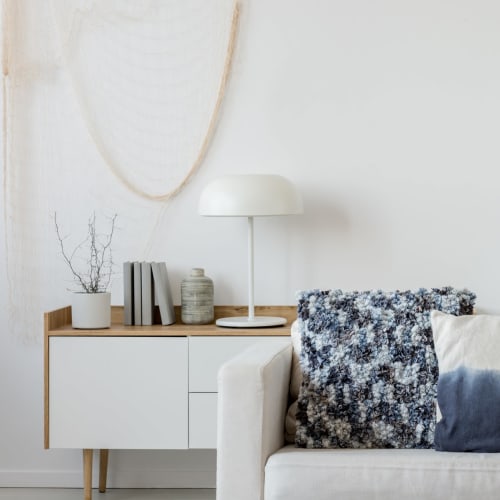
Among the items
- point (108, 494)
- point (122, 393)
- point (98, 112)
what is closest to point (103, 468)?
point (108, 494)

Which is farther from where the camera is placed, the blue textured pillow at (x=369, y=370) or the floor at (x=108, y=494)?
the floor at (x=108, y=494)

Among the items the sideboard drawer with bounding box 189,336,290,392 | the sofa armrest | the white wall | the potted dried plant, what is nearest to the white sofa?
the sofa armrest

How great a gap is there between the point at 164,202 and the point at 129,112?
0.37 metres

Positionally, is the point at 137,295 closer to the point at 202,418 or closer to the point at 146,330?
the point at 146,330

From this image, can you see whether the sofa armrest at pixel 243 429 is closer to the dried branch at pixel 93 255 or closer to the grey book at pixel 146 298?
the grey book at pixel 146 298

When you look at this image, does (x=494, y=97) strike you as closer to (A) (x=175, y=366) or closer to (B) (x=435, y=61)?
(B) (x=435, y=61)

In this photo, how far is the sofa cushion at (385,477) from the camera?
7.27ft

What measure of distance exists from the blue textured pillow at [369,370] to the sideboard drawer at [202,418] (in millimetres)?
748

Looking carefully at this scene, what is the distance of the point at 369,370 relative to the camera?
252 centimetres

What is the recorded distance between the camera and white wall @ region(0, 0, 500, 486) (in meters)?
3.50

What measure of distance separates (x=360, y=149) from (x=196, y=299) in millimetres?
846

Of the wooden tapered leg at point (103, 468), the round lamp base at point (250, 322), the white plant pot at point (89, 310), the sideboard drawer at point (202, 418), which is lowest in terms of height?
the wooden tapered leg at point (103, 468)

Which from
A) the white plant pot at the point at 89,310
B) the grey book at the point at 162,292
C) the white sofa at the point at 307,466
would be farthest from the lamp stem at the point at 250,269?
the white sofa at the point at 307,466

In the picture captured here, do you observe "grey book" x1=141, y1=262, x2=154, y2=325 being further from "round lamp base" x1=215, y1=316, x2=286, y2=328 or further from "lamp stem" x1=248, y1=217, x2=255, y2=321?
"lamp stem" x1=248, y1=217, x2=255, y2=321
